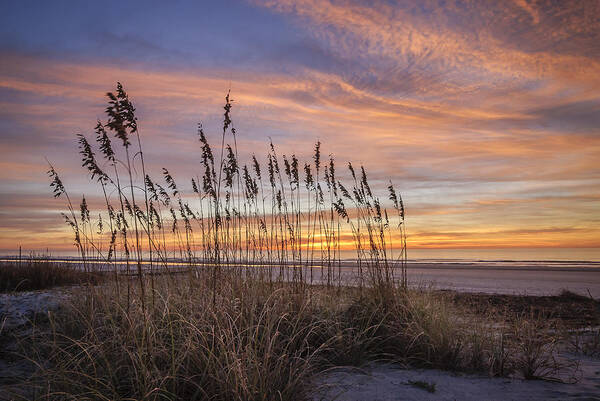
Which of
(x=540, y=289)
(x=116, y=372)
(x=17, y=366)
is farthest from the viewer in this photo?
(x=540, y=289)

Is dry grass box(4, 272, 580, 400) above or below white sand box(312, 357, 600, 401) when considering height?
above

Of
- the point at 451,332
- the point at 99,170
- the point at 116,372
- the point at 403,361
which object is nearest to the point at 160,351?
the point at 116,372

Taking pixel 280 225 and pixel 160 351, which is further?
pixel 280 225

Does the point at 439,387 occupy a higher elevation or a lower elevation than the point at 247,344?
lower

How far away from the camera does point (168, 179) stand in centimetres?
594

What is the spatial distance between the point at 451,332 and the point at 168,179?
423 cm

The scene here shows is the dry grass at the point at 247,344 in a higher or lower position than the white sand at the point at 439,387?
higher

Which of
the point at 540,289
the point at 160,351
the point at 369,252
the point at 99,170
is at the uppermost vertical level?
the point at 99,170

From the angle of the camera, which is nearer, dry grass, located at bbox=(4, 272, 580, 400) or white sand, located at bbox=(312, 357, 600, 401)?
dry grass, located at bbox=(4, 272, 580, 400)

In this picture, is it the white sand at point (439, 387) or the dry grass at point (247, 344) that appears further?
the white sand at point (439, 387)

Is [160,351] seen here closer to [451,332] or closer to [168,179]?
[168,179]

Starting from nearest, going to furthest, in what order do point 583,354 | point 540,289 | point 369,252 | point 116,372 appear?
point 116,372
point 583,354
point 369,252
point 540,289

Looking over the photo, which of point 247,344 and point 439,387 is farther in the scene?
point 439,387

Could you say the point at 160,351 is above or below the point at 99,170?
below
